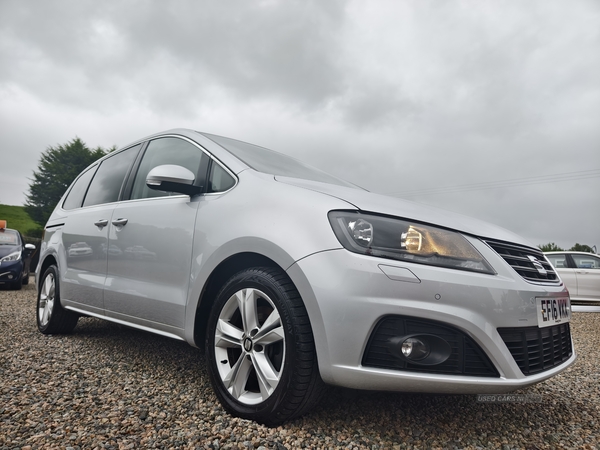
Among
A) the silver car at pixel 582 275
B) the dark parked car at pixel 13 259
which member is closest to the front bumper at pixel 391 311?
the dark parked car at pixel 13 259

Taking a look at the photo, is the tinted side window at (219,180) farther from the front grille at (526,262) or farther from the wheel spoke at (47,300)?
the wheel spoke at (47,300)

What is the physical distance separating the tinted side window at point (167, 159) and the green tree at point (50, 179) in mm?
38602

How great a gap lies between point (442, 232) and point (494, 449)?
3.13ft

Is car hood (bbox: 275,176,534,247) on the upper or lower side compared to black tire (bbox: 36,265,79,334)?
upper

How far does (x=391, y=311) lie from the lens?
174cm

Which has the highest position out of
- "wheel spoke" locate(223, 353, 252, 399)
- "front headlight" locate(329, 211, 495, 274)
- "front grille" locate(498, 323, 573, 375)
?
"front headlight" locate(329, 211, 495, 274)

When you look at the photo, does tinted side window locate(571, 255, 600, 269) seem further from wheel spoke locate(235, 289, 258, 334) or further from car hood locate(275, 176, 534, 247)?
wheel spoke locate(235, 289, 258, 334)

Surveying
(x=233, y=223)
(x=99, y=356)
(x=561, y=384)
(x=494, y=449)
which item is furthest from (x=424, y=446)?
(x=99, y=356)

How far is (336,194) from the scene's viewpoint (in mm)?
2090

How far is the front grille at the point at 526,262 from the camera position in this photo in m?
2.06

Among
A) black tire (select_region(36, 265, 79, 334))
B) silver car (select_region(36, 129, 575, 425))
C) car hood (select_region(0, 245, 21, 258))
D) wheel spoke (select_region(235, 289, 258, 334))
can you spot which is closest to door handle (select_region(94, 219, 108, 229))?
silver car (select_region(36, 129, 575, 425))

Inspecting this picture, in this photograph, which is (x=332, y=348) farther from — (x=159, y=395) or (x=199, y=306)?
(x=159, y=395)

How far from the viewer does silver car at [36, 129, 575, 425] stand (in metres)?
1.77

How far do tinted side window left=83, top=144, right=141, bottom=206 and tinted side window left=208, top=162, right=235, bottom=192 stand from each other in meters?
1.16
